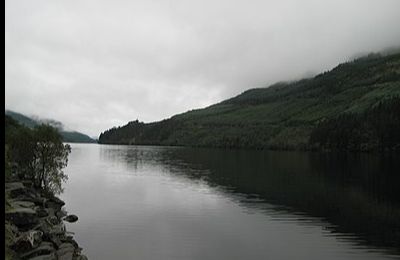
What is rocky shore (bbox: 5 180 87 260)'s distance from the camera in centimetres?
3475

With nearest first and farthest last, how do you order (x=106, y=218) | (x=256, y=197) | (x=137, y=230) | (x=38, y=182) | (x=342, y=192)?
(x=137, y=230)
(x=106, y=218)
(x=38, y=182)
(x=256, y=197)
(x=342, y=192)

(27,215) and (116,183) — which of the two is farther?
(116,183)

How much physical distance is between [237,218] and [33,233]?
3274 centimetres

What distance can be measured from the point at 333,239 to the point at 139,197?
43297mm

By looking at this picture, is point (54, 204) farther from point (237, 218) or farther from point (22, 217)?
point (237, 218)

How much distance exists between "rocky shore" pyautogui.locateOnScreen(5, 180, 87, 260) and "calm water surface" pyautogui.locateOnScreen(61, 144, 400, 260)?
3186 mm

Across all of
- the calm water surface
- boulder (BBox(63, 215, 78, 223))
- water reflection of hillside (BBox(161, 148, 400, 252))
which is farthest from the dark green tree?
water reflection of hillside (BBox(161, 148, 400, 252))

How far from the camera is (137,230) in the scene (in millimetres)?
55062

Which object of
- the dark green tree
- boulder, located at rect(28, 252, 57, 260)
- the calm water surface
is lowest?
the calm water surface

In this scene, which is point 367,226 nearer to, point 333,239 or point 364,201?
point 333,239

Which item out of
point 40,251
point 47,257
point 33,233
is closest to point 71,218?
point 33,233

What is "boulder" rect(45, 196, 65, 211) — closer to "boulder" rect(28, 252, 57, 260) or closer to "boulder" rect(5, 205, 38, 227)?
"boulder" rect(5, 205, 38, 227)

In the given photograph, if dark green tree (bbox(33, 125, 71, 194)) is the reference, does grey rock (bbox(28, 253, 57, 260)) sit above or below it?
below

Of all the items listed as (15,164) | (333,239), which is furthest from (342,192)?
(15,164)
